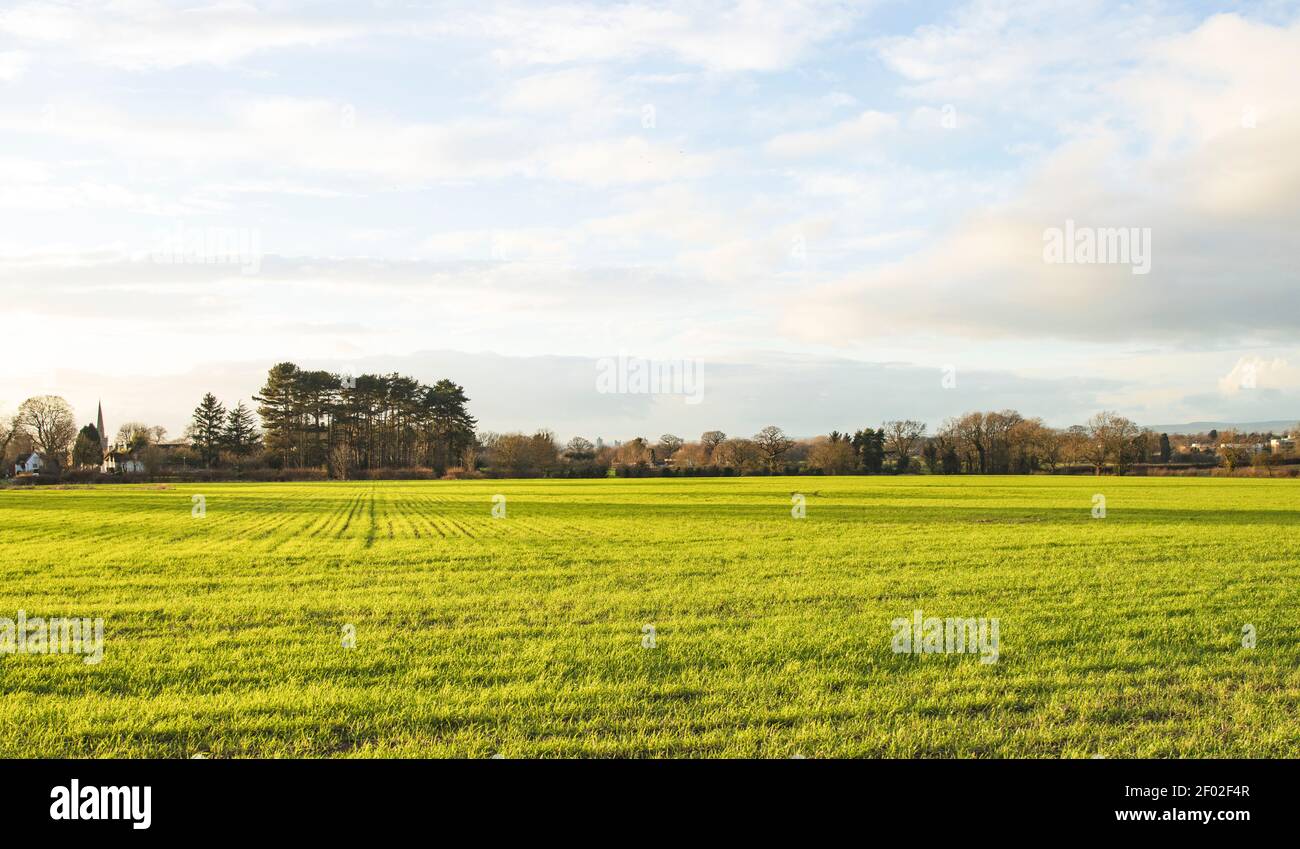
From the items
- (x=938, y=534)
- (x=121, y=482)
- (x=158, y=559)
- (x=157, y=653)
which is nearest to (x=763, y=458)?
(x=121, y=482)

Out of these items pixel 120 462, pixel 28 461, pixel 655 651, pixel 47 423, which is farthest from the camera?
pixel 120 462

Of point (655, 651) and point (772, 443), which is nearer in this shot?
point (655, 651)

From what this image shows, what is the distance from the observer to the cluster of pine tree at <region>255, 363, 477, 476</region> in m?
95.6

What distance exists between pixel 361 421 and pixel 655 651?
98005 millimetres

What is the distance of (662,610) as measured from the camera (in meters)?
12.4

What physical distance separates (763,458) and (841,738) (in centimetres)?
10574

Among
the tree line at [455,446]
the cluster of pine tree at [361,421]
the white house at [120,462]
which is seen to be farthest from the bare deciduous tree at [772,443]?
the white house at [120,462]

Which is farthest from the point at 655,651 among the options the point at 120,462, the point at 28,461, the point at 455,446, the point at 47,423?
the point at 28,461

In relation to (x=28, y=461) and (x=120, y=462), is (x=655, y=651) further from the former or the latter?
(x=28, y=461)

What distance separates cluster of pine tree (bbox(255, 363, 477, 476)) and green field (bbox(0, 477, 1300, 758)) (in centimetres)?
7803

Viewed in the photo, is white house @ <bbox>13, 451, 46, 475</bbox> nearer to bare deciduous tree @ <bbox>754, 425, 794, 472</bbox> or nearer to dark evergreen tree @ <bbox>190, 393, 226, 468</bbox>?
dark evergreen tree @ <bbox>190, 393, 226, 468</bbox>

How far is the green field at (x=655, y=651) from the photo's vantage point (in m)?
6.46

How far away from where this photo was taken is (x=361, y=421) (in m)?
101
